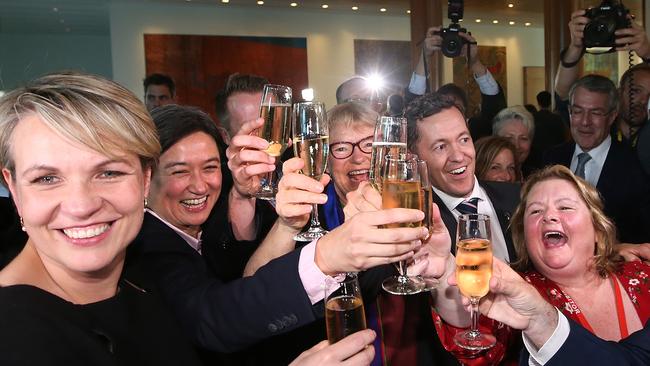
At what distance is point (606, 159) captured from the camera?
3.38 m

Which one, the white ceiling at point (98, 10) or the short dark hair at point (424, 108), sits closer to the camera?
the short dark hair at point (424, 108)

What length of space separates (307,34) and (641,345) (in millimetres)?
9555

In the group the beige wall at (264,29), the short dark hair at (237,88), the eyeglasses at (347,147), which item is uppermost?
the beige wall at (264,29)

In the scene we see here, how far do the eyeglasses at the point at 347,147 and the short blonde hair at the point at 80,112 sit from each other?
1169 mm

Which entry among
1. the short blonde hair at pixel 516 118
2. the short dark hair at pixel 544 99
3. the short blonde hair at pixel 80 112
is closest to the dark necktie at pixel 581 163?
the short blonde hair at pixel 516 118

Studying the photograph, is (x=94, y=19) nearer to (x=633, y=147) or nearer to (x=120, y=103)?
(x=633, y=147)

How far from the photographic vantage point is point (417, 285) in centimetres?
142

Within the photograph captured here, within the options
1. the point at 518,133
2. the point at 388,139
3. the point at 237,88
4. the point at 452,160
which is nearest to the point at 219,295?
the point at 388,139

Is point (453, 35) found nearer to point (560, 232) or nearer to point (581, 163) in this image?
point (581, 163)

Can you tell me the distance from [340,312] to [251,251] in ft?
A: 2.60

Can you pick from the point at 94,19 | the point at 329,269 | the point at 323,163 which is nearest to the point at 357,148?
the point at 323,163

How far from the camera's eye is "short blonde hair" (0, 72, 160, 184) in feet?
3.58

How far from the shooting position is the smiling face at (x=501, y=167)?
11.2 ft

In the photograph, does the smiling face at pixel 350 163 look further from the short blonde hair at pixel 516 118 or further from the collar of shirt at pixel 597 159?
the short blonde hair at pixel 516 118
